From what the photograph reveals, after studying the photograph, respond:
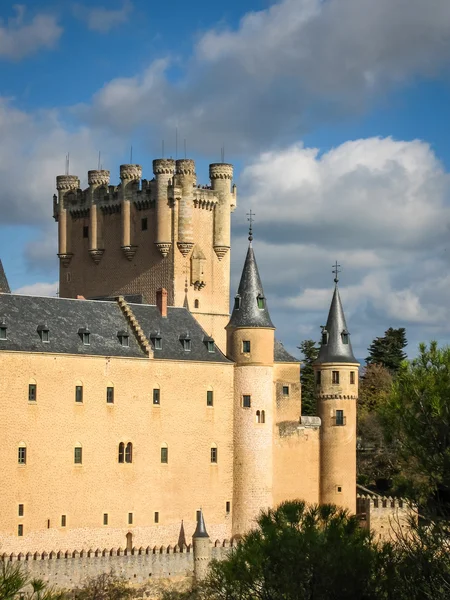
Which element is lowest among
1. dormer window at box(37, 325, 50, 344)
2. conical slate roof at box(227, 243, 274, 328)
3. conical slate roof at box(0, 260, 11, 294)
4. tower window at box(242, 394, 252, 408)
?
tower window at box(242, 394, 252, 408)

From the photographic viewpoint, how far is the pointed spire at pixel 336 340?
65.1 metres

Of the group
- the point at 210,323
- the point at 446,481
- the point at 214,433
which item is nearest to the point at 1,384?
the point at 214,433

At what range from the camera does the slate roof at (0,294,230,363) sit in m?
56.9

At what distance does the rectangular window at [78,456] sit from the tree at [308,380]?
22.3m

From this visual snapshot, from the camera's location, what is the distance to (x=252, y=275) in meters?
64.0

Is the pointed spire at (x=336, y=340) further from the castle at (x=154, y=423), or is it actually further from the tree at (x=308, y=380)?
the tree at (x=308, y=380)


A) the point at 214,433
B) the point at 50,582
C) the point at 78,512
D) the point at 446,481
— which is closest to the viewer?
the point at 446,481

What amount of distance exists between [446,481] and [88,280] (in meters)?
52.5

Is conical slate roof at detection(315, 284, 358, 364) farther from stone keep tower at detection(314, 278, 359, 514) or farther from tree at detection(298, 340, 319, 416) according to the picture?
tree at detection(298, 340, 319, 416)

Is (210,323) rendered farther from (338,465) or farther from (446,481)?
(446,481)

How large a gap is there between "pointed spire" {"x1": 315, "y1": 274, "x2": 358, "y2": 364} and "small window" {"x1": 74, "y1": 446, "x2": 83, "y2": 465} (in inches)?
532

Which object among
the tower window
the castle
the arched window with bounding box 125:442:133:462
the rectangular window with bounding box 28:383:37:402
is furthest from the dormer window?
the tower window

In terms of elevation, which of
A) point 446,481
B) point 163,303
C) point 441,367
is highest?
point 163,303

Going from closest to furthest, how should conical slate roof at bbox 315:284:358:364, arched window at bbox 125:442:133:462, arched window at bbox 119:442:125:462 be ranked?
arched window at bbox 119:442:125:462, arched window at bbox 125:442:133:462, conical slate roof at bbox 315:284:358:364
